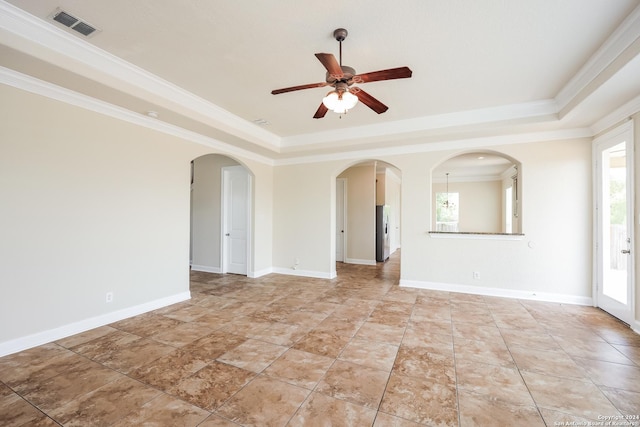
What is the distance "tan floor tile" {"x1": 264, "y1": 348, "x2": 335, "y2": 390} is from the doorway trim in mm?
3648

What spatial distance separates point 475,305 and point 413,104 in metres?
3.06

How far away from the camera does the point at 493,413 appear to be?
6.02 ft

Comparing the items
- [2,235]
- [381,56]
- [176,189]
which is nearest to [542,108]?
[381,56]

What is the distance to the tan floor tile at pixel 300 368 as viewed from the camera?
2.20m

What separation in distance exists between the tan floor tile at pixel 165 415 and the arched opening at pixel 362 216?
6014 millimetres

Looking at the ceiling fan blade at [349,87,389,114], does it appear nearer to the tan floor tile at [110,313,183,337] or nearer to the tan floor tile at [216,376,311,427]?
the tan floor tile at [216,376,311,427]

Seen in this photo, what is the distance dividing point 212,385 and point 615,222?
16.7 feet

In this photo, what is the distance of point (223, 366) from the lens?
2.40 m

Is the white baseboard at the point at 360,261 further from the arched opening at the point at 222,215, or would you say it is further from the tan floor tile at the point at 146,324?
the tan floor tile at the point at 146,324

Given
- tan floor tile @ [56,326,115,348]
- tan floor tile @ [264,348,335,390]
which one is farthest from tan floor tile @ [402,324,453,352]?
tan floor tile @ [56,326,115,348]

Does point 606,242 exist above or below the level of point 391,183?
below

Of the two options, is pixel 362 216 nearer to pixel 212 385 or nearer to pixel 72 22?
pixel 212 385

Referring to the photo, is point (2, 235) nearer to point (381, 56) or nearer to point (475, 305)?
point (381, 56)

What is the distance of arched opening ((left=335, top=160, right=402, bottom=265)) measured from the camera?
7449 mm
